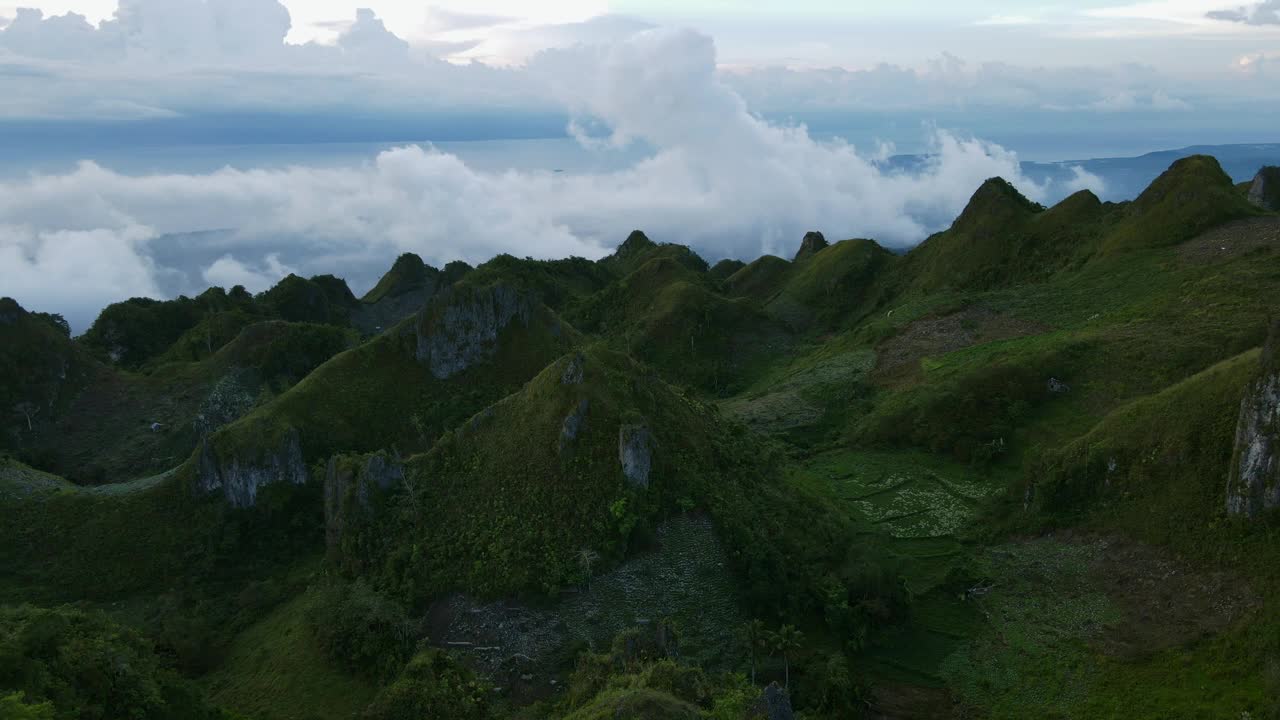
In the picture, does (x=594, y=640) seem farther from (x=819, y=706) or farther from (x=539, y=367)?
(x=539, y=367)

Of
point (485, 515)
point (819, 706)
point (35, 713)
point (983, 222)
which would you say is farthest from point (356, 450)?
point (983, 222)

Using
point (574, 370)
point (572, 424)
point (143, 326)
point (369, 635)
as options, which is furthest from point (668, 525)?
point (143, 326)

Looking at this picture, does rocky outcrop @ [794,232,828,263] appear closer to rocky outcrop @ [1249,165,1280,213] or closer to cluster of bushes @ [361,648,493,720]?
rocky outcrop @ [1249,165,1280,213]

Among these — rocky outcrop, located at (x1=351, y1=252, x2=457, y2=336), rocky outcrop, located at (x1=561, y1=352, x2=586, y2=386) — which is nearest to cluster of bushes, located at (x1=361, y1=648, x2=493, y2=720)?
rocky outcrop, located at (x1=561, y1=352, x2=586, y2=386)

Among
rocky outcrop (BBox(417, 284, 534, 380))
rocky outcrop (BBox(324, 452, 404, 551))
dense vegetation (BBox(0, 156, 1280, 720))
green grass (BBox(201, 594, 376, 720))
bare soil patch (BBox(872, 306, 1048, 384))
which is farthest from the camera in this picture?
bare soil patch (BBox(872, 306, 1048, 384))

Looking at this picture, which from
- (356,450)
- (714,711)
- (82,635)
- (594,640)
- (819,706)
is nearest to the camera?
(714,711)
